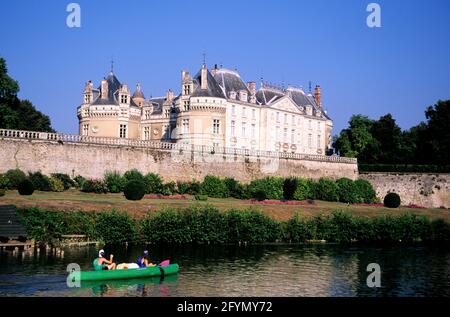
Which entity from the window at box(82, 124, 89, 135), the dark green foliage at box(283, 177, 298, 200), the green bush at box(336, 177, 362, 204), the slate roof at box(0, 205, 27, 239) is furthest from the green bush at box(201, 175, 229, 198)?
the slate roof at box(0, 205, 27, 239)

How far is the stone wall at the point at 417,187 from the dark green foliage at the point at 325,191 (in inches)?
317

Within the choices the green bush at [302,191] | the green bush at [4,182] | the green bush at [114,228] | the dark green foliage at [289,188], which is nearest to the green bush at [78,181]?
the green bush at [4,182]

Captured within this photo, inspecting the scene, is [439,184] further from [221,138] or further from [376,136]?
[221,138]

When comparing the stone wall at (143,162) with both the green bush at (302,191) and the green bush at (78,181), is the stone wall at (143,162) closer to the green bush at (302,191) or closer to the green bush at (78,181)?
the green bush at (78,181)

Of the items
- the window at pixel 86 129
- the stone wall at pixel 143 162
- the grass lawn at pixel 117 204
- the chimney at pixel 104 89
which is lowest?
the grass lawn at pixel 117 204

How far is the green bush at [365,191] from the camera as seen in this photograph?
58375 mm

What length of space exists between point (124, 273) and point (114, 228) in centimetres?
940

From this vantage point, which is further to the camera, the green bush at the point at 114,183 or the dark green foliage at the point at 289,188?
the dark green foliage at the point at 289,188

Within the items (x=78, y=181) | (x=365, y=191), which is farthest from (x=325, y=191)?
(x=78, y=181)

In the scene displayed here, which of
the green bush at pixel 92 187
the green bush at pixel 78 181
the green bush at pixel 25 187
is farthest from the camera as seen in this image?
the green bush at pixel 78 181

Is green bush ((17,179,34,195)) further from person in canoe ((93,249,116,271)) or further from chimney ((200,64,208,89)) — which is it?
chimney ((200,64,208,89))

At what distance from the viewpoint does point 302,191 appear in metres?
54.2

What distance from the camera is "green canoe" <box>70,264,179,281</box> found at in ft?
77.1
